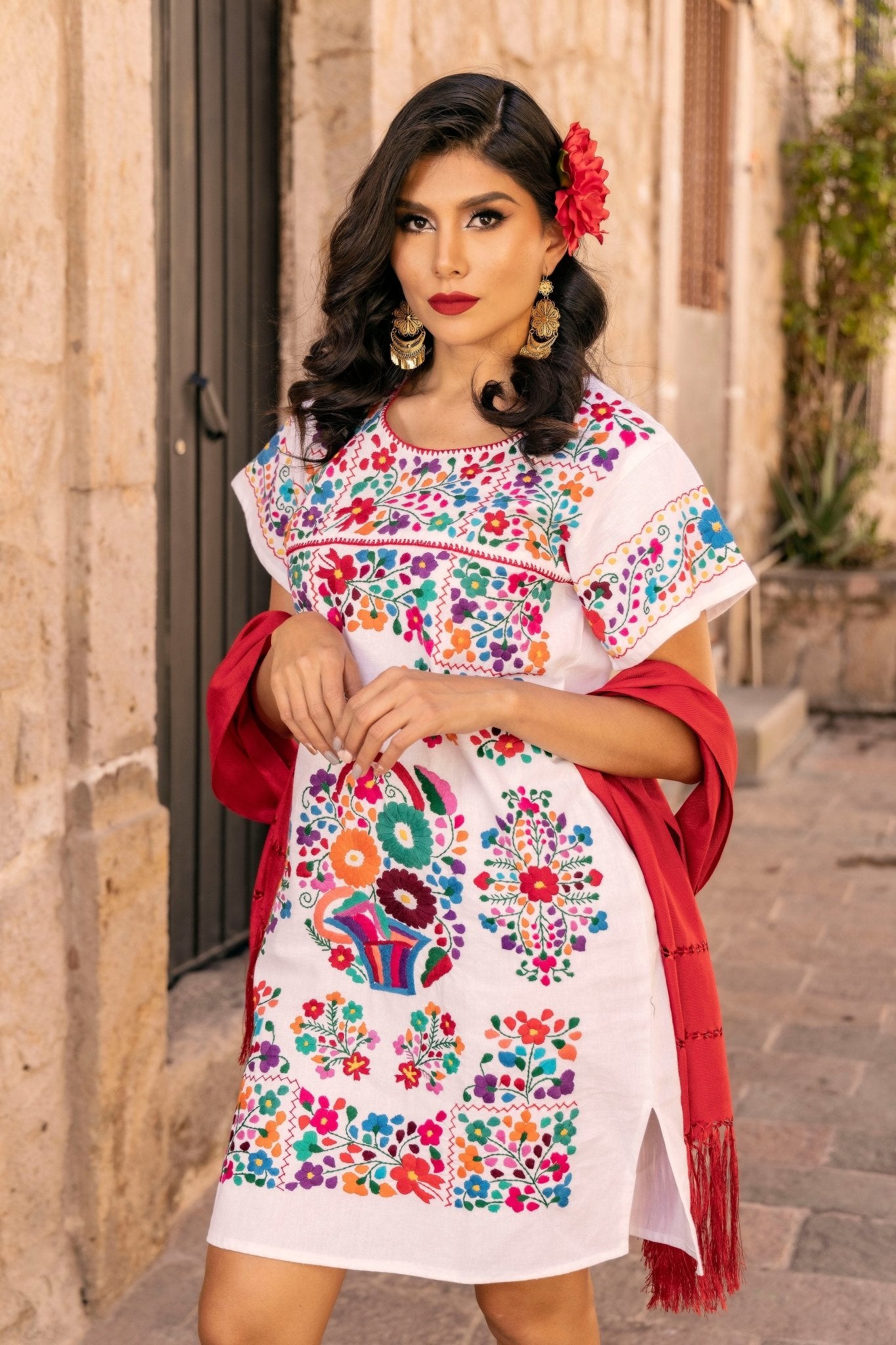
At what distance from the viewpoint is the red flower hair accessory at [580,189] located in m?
1.98

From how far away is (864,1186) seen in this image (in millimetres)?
3271

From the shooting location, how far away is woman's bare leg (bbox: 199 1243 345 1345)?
5.85 ft

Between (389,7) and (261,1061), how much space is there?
260cm

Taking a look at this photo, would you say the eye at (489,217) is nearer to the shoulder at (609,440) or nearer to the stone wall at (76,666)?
the shoulder at (609,440)

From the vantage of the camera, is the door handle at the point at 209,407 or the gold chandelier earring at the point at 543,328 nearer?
the gold chandelier earring at the point at 543,328

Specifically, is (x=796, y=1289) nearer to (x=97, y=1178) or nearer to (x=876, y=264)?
(x=97, y=1178)

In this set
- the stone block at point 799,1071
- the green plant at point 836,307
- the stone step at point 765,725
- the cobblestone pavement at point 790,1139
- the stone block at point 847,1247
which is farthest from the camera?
the green plant at point 836,307

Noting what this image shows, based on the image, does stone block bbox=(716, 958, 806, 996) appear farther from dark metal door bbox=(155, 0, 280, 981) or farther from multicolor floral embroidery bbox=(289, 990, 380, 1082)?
multicolor floral embroidery bbox=(289, 990, 380, 1082)

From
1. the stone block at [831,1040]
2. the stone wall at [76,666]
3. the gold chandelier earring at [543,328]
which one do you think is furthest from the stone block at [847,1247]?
the gold chandelier earring at [543,328]

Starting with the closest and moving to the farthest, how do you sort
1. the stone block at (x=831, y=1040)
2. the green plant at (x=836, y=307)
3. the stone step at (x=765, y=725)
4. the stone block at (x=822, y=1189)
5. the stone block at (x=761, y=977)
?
the stone block at (x=822, y=1189)
the stone block at (x=831, y=1040)
the stone block at (x=761, y=977)
the stone step at (x=765, y=725)
the green plant at (x=836, y=307)

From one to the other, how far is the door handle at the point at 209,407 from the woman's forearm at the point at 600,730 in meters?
1.72

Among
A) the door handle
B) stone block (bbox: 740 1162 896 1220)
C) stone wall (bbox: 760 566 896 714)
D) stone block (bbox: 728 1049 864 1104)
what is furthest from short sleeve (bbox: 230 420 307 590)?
stone wall (bbox: 760 566 896 714)

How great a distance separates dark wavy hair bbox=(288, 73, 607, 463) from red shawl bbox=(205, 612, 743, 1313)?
31cm

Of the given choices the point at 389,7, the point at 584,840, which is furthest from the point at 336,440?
the point at 389,7
